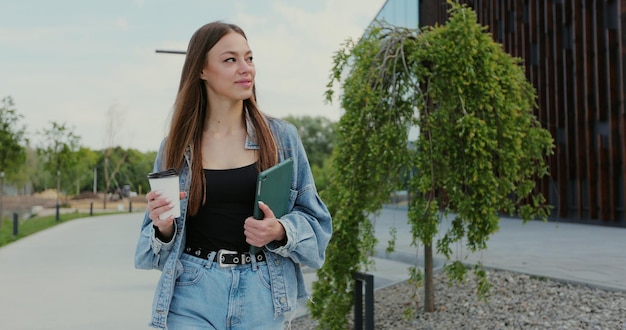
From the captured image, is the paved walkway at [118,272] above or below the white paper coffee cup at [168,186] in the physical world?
below

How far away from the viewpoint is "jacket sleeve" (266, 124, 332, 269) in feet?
6.63

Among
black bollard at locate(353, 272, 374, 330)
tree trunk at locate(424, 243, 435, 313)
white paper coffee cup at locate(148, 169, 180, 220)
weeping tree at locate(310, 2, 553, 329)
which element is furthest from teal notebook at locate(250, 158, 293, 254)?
tree trunk at locate(424, 243, 435, 313)

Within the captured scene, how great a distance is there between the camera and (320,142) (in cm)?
5900

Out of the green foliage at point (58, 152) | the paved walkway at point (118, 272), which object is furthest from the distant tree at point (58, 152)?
the paved walkway at point (118, 272)

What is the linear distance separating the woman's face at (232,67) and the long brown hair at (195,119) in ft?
0.08

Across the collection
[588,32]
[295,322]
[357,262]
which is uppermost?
[588,32]

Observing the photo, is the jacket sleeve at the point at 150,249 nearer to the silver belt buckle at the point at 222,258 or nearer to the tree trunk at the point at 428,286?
the silver belt buckle at the point at 222,258

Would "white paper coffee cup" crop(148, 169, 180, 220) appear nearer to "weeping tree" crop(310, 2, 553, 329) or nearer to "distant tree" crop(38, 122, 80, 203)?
"weeping tree" crop(310, 2, 553, 329)

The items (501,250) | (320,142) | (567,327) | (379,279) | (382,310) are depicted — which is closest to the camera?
(567,327)

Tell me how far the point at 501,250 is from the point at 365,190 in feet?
19.8

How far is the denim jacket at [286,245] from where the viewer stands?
2.01 m

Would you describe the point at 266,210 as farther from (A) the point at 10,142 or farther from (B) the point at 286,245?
(A) the point at 10,142

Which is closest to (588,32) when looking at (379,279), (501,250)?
(501,250)

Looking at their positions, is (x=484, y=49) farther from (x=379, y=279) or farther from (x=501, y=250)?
(x=501, y=250)
